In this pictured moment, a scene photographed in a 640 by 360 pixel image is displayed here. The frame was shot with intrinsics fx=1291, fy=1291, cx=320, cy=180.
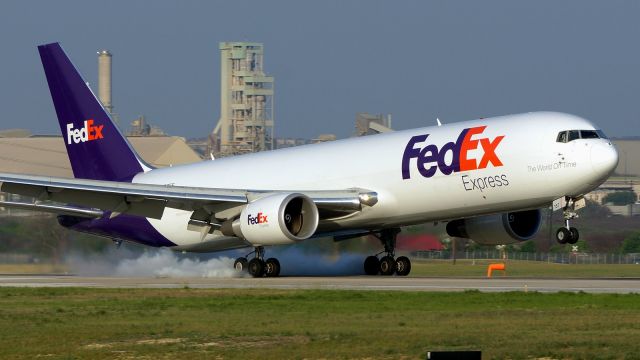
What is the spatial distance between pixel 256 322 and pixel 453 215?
15.6 metres

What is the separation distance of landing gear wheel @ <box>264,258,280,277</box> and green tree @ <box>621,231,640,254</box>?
116 feet

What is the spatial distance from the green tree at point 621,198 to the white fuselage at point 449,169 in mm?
66838

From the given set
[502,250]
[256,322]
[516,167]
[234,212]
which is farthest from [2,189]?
[502,250]

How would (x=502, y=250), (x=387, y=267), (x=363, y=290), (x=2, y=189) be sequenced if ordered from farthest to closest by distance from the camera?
(x=502, y=250) < (x=387, y=267) < (x=2, y=189) < (x=363, y=290)

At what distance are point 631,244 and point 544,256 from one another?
211 inches

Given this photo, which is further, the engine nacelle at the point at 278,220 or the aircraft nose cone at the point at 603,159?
the engine nacelle at the point at 278,220

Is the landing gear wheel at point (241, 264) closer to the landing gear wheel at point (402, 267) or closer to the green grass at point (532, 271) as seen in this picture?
the landing gear wheel at point (402, 267)

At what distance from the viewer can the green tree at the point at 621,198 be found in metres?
105

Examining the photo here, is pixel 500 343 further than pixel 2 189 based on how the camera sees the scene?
No

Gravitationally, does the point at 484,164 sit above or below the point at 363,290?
above

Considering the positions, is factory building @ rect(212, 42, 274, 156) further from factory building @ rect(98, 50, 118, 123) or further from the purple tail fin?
the purple tail fin

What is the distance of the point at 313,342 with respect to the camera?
64.0 ft

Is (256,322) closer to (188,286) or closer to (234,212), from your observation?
(188,286)

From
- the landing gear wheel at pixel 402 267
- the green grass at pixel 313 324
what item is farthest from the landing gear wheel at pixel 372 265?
the green grass at pixel 313 324
